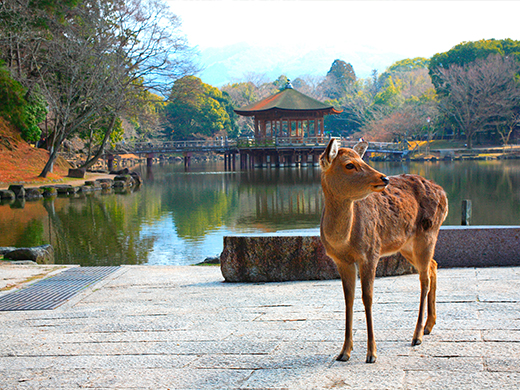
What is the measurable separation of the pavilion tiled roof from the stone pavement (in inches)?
1521

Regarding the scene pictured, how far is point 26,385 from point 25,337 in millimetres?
1298

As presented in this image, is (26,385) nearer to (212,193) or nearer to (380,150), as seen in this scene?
(212,193)

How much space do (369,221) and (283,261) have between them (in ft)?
11.1

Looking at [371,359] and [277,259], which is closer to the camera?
[371,359]

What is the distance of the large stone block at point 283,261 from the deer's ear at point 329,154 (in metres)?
3.51

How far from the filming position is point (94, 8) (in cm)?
3025

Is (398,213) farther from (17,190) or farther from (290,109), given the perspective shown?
(290,109)

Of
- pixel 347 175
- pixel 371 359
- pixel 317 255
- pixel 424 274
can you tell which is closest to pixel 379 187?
pixel 347 175

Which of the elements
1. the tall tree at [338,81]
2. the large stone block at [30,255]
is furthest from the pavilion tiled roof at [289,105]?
the large stone block at [30,255]

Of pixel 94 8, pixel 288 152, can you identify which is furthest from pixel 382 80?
pixel 94 8

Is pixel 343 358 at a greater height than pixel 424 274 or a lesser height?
lesser

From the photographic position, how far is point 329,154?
304 cm

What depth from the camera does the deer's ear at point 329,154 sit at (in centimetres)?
300

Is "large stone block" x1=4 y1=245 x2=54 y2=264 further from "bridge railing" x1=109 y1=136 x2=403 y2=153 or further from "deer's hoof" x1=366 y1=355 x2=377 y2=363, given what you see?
"bridge railing" x1=109 y1=136 x2=403 y2=153
